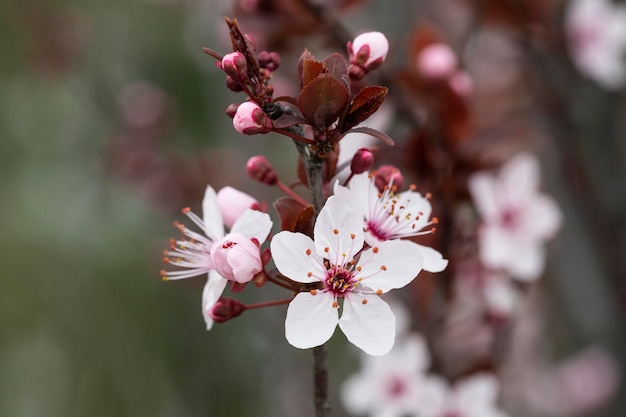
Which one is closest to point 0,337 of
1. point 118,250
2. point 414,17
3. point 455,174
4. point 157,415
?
point 118,250

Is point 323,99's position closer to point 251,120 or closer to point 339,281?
point 251,120

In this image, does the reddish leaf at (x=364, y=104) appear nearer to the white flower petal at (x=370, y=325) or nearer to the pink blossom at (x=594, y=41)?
the white flower petal at (x=370, y=325)

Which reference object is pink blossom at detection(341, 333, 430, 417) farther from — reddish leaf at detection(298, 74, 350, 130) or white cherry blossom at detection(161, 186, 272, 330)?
reddish leaf at detection(298, 74, 350, 130)

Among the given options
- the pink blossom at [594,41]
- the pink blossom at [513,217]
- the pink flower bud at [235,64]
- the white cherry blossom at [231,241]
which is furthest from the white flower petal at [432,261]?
the pink blossom at [594,41]

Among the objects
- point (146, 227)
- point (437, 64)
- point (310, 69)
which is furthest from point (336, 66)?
point (146, 227)

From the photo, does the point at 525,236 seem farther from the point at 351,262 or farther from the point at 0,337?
the point at 0,337

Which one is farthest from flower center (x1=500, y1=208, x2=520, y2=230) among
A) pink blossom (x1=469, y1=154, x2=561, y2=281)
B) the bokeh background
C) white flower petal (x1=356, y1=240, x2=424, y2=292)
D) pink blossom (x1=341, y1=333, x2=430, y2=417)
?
white flower petal (x1=356, y1=240, x2=424, y2=292)
